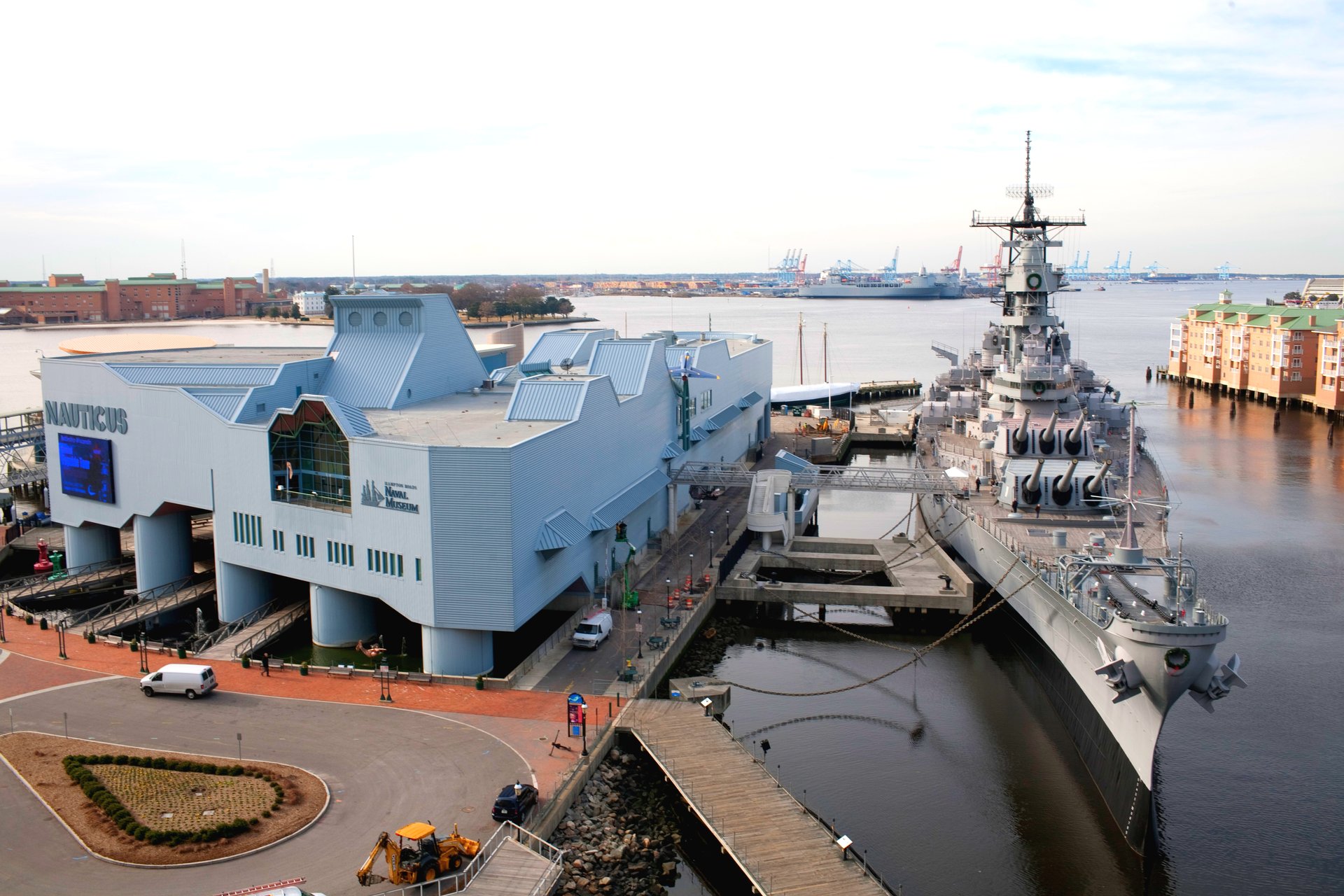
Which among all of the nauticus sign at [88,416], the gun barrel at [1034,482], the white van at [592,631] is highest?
the nauticus sign at [88,416]

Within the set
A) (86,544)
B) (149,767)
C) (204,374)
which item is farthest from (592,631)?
(86,544)

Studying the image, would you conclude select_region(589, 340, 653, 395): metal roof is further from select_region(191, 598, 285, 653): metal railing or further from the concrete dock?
select_region(191, 598, 285, 653): metal railing

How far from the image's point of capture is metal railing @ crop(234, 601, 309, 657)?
3406cm

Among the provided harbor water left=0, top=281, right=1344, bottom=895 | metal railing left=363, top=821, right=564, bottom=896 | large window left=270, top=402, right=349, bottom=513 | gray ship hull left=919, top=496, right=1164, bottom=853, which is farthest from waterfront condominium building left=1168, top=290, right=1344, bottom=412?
metal railing left=363, top=821, right=564, bottom=896

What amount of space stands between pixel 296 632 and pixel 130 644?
5.21m

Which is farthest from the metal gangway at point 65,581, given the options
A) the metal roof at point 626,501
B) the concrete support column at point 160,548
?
the metal roof at point 626,501

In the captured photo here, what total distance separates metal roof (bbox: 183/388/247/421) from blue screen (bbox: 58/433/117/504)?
5150mm

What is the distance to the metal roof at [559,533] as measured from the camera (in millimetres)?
33094

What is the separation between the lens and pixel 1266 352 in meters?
105

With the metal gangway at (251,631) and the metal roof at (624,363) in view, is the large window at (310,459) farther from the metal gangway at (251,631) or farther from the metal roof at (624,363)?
the metal roof at (624,363)

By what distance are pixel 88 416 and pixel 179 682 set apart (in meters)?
17.7

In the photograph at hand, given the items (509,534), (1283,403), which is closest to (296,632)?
(509,534)

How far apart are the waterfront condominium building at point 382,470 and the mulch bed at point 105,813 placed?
7.85 m

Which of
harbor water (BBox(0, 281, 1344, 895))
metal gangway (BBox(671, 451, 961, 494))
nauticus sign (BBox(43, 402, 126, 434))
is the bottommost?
harbor water (BBox(0, 281, 1344, 895))
